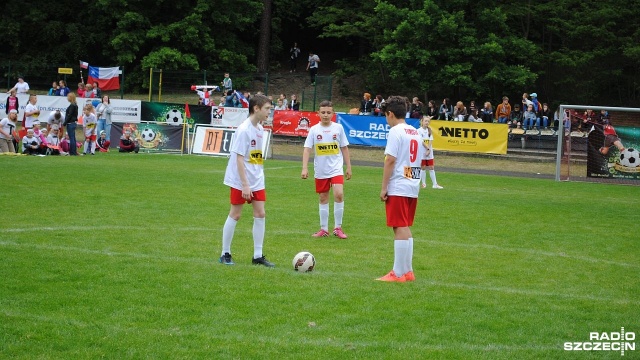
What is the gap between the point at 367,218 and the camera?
47.7 ft

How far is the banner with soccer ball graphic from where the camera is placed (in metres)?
24.5

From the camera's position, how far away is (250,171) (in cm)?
936

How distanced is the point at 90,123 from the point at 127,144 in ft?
7.03

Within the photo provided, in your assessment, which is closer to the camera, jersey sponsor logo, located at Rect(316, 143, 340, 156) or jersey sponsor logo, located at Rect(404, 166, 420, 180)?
jersey sponsor logo, located at Rect(404, 166, 420, 180)

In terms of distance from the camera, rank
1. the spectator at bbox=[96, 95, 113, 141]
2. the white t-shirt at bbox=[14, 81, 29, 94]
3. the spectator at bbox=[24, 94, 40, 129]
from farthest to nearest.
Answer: the white t-shirt at bbox=[14, 81, 29, 94]
the spectator at bbox=[96, 95, 113, 141]
the spectator at bbox=[24, 94, 40, 129]

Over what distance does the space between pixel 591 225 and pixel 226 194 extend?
7.64 meters

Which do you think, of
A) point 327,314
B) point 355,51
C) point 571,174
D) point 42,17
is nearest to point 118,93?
point 42,17

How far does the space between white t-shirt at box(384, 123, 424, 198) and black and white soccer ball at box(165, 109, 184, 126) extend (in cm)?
2604

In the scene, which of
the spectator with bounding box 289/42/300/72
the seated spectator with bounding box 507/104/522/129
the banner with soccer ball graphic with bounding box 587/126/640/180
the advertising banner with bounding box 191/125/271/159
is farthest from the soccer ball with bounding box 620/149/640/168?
the spectator with bounding box 289/42/300/72

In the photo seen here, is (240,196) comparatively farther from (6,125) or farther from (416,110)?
(416,110)

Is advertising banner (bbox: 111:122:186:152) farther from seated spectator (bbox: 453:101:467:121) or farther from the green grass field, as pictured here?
the green grass field

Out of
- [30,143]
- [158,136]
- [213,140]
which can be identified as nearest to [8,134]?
[30,143]

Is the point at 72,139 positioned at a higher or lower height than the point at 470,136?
lower

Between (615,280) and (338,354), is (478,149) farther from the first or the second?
(338,354)
